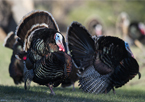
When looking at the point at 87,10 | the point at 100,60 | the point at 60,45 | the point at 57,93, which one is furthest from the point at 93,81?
the point at 87,10

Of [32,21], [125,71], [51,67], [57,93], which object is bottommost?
[57,93]

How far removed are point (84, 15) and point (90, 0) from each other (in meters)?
4.82

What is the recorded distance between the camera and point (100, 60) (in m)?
6.59

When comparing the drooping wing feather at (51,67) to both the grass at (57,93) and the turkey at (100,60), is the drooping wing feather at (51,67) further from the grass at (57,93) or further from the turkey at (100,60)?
the turkey at (100,60)

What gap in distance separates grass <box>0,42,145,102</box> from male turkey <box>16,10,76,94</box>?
1.15 feet

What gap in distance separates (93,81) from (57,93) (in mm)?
1003

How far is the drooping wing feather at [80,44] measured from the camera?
262 inches

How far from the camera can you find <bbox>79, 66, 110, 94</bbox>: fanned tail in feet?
21.4

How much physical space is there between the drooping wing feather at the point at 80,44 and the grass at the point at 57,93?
3.04ft

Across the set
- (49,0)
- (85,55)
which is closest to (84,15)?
(49,0)

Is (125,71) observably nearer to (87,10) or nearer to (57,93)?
(57,93)

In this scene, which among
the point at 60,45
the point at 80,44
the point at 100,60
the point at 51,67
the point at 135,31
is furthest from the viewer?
the point at 135,31

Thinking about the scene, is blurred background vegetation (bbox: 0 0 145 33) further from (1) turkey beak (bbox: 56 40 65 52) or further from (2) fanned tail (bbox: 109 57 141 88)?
(1) turkey beak (bbox: 56 40 65 52)

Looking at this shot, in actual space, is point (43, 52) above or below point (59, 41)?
below
